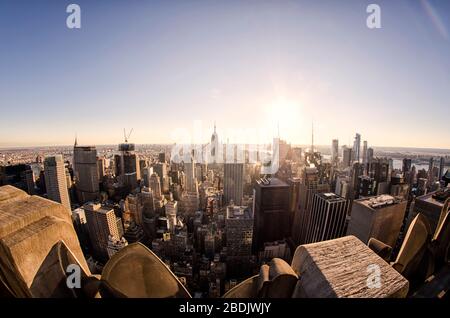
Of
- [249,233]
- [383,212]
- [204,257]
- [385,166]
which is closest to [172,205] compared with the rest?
[204,257]

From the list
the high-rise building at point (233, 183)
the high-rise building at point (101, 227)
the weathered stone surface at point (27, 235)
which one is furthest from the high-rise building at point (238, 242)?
the weathered stone surface at point (27, 235)

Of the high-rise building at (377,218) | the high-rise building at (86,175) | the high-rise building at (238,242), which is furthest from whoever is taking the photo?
the high-rise building at (86,175)

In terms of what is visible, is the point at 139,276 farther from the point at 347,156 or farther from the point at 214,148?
the point at 347,156

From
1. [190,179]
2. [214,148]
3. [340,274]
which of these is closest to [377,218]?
[340,274]

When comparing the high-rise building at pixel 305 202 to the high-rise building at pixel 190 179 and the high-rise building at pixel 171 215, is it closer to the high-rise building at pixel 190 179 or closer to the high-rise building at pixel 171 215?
the high-rise building at pixel 171 215

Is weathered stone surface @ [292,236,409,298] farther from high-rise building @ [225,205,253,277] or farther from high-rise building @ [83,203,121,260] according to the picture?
high-rise building @ [83,203,121,260]
